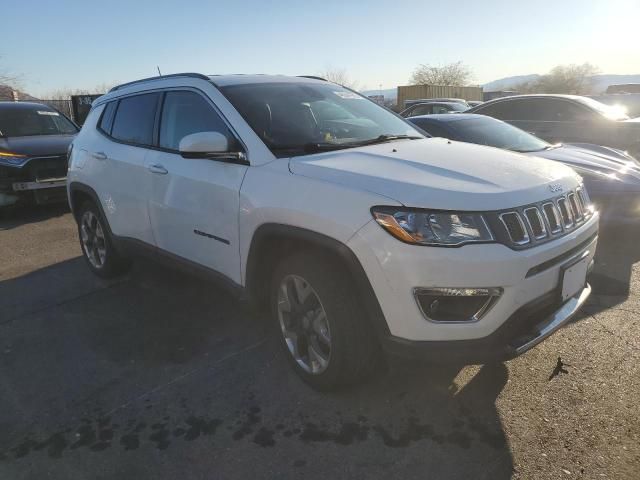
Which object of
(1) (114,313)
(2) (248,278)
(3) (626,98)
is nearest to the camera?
(2) (248,278)

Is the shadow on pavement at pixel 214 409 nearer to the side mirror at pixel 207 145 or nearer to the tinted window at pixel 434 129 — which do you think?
the side mirror at pixel 207 145

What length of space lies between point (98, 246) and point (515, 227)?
4.05 meters

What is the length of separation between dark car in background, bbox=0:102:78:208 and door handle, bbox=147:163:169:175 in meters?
4.82

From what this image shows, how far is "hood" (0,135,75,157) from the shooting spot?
762cm

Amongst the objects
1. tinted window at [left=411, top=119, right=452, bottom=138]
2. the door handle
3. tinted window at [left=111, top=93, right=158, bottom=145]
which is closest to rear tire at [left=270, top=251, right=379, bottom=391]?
the door handle

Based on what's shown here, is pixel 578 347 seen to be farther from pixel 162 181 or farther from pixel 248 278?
pixel 162 181

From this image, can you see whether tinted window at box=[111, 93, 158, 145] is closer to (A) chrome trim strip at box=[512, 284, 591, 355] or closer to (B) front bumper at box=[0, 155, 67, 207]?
(A) chrome trim strip at box=[512, 284, 591, 355]

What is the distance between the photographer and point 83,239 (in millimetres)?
5168

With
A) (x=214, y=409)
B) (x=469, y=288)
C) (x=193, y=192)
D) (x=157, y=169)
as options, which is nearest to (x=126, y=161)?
(x=157, y=169)

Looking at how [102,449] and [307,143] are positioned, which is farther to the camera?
[307,143]

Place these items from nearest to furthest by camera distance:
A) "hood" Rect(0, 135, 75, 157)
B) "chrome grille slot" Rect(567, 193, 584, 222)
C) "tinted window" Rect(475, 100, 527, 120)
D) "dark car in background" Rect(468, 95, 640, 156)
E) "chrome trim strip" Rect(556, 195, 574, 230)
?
1. "chrome trim strip" Rect(556, 195, 574, 230)
2. "chrome grille slot" Rect(567, 193, 584, 222)
3. "hood" Rect(0, 135, 75, 157)
4. "dark car in background" Rect(468, 95, 640, 156)
5. "tinted window" Rect(475, 100, 527, 120)

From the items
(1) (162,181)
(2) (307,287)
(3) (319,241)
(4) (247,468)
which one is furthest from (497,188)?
(1) (162,181)

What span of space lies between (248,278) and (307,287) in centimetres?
43

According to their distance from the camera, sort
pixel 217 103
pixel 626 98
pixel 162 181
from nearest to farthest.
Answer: pixel 217 103
pixel 162 181
pixel 626 98
